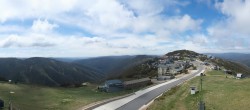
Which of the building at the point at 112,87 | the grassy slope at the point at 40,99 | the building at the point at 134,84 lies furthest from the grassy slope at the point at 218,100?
the building at the point at 134,84

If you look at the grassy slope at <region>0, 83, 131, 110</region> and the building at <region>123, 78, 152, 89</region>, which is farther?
the building at <region>123, 78, 152, 89</region>

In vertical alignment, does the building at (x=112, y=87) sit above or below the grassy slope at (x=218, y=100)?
below

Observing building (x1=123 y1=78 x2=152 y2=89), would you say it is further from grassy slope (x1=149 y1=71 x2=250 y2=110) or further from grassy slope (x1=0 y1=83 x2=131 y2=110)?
grassy slope (x1=149 y1=71 x2=250 y2=110)

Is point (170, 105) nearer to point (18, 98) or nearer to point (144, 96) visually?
point (144, 96)

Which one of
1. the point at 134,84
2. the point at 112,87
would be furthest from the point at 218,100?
the point at 134,84

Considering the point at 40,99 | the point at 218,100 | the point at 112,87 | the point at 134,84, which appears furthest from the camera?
the point at 134,84

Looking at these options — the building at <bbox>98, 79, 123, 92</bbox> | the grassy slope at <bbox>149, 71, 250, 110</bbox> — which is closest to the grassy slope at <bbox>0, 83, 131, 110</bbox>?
the grassy slope at <bbox>149, 71, 250, 110</bbox>

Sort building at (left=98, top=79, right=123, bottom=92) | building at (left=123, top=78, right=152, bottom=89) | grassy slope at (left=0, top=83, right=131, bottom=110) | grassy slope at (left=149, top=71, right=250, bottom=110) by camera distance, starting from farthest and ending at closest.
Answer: building at (left=123, top=78, right=152, bottom=89), building at (left=98, top=79, right=123, bottom=92), grassy slope at (left=0, top=83, right=131, bottom=110), grassy slope at (left=149, top=71, right=250, bottom=110)

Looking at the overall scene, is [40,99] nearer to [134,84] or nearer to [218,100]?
[134,84]

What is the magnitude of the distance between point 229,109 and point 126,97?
51448 millimetres

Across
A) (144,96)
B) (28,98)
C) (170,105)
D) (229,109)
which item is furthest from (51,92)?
(229,109)

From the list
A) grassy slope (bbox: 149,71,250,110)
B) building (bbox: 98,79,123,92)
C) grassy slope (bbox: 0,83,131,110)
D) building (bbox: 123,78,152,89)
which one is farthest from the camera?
building (bbox: 123,78,152,89)

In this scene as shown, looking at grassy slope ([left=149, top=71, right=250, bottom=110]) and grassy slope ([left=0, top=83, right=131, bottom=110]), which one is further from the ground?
grassy slope ([left=149, top=71, right=250, bottom=110])

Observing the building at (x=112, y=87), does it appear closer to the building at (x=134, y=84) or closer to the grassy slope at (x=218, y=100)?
the building at (x=134, y=84)
